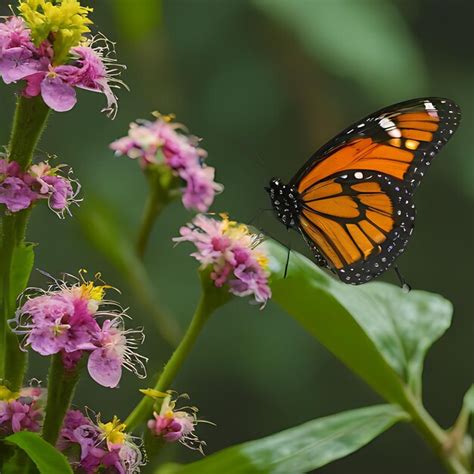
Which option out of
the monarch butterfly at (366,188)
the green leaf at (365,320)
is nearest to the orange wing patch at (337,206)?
the monarch butterfly at (366,188)

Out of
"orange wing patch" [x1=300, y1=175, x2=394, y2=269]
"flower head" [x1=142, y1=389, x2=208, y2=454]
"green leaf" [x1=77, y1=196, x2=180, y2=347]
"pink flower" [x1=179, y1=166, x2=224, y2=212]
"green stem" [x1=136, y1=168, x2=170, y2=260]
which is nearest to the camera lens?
"flower head" [x1=142, y1=389, x2=208, y2=454]

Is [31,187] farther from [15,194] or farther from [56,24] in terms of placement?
[56,24]

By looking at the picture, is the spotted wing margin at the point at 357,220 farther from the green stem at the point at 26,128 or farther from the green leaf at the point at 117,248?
the green stem at the point at 26,128

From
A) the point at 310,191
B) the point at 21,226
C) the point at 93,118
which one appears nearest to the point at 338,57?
the point at 310,191

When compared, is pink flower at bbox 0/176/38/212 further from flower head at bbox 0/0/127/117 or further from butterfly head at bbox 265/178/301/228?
butterfly head at bbox 265/178/301/228

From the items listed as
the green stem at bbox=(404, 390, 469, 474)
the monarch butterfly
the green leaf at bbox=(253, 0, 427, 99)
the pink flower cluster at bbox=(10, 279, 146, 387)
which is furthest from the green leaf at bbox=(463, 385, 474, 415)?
the green leaf at bbox=(253, 0, 427, 99)

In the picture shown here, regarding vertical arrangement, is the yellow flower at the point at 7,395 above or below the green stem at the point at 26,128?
below

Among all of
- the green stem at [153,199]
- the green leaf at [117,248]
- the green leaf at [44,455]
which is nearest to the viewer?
the green leaf at [44,455]
